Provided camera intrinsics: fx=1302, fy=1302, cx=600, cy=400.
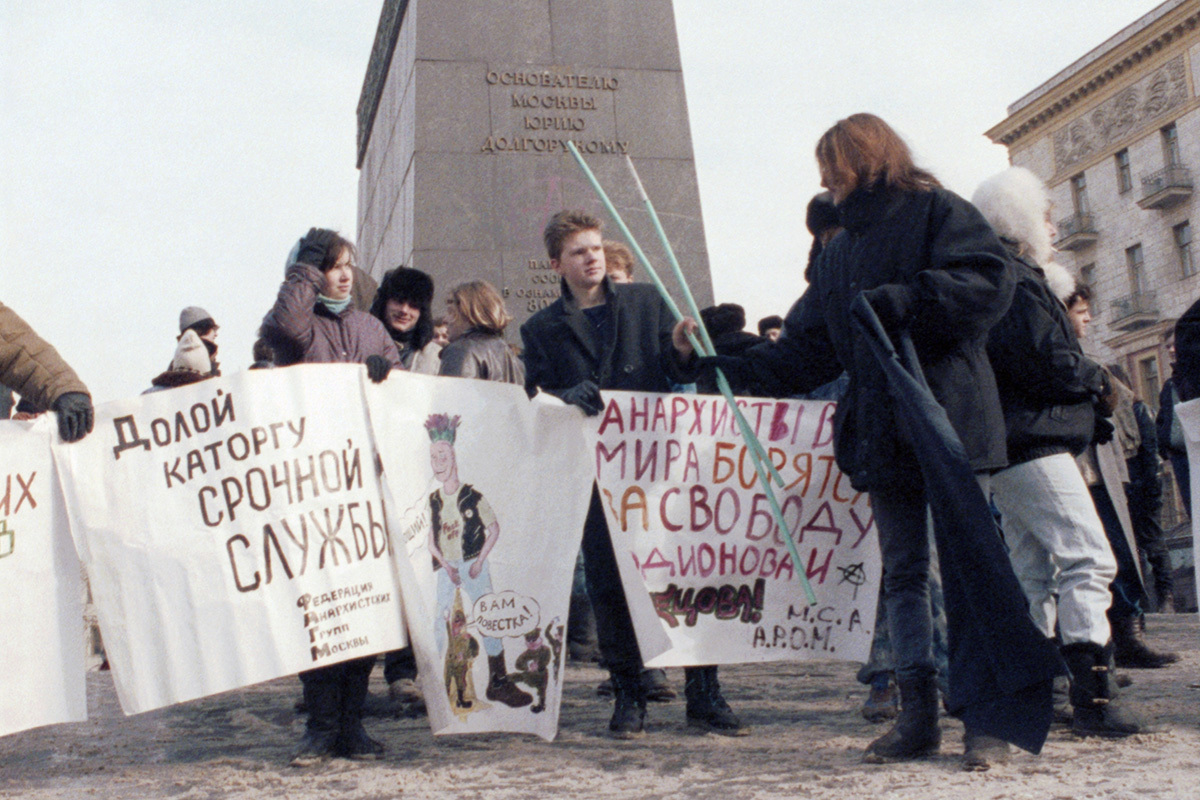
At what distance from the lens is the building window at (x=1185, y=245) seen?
117 ft

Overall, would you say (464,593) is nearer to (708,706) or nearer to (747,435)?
(708,706)

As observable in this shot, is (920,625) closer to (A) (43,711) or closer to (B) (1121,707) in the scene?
(B) (1121,707)

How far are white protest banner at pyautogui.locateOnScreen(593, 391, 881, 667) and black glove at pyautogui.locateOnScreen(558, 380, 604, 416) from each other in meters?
0.11

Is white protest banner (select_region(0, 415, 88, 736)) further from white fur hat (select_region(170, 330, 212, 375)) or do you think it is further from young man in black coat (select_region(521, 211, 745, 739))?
white fur hat (select_region(170, 330, 212, 375))

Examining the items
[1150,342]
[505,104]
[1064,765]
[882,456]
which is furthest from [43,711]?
[1150,342]

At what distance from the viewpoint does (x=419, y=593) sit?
4.06 m

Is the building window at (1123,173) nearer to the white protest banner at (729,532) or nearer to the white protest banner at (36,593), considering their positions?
the white protest banner at (729,532)

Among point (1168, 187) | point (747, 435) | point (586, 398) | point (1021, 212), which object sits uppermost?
point (1168, 187)

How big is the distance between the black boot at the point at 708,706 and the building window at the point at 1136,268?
36.9 meters

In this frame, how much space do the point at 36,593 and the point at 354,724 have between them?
101 centimetres

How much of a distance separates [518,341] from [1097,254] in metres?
35.4

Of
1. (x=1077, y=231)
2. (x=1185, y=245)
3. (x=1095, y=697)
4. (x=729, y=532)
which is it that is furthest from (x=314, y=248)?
(x=1077, y=231)

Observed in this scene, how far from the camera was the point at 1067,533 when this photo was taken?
3.80 m

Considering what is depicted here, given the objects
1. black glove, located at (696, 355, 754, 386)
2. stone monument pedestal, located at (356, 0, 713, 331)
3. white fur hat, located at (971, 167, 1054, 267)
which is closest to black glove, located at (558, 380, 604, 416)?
black glove, located at (696, 355, 754, 386)
